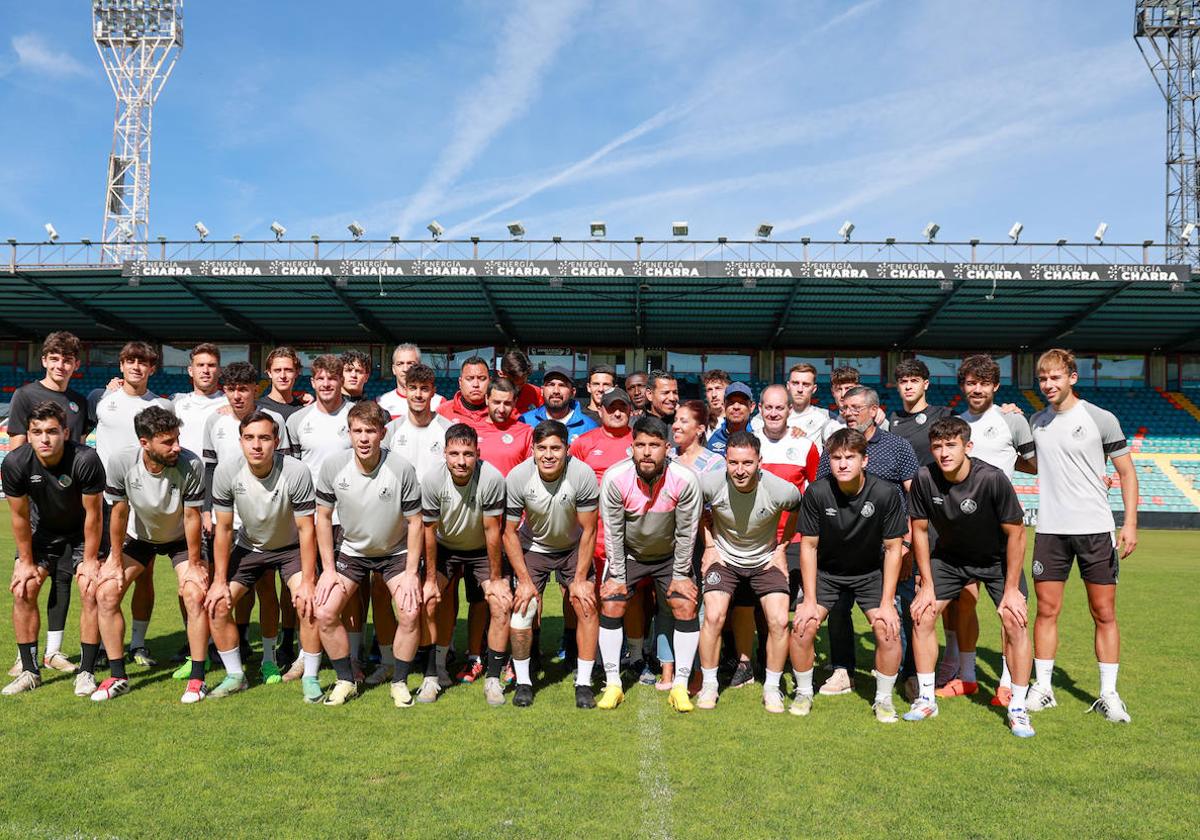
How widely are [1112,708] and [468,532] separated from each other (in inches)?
169

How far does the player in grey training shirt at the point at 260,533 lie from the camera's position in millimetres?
5090

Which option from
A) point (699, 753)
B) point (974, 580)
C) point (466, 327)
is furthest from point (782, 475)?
point (466, 327)

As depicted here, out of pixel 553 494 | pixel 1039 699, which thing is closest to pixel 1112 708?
pixel 1039 699

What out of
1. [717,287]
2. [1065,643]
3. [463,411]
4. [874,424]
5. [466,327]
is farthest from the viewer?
[466,327]

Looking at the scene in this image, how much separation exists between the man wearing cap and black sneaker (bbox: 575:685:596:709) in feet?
6.40

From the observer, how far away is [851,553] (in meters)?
5.04

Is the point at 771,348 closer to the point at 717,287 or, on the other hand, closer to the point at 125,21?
the point at 717,287

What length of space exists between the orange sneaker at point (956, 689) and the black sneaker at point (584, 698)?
2465mm

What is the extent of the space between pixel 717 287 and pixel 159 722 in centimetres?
2088

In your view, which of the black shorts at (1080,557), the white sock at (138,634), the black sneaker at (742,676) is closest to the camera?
the black shorts at (1080,557)

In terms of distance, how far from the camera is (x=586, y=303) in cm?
2505

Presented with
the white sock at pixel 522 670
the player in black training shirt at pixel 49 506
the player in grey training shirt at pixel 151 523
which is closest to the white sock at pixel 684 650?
the white sock at pixel 522 670

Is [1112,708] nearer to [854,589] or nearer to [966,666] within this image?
[966,666]

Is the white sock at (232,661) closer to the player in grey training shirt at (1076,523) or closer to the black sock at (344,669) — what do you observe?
the black sock at (344,669)
